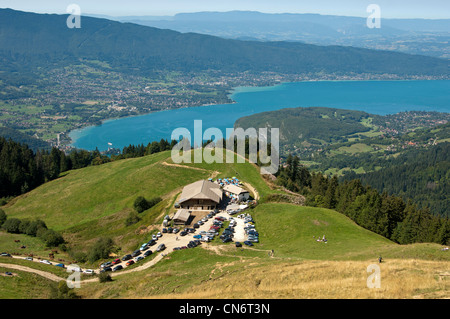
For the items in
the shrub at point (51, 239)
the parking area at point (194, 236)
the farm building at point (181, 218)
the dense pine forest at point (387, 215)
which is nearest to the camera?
the parking area at point (194, 236)

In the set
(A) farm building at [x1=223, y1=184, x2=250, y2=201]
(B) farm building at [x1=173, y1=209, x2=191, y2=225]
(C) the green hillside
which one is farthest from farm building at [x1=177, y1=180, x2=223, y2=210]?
(C) the green hillside

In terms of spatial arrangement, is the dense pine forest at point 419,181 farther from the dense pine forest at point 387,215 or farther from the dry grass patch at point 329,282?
the dry grass patch at point 329,282

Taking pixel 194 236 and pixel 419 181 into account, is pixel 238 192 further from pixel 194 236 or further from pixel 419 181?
pixel 419 181

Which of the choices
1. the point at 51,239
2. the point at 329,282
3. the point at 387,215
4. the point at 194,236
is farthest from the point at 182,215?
the point at 387,215

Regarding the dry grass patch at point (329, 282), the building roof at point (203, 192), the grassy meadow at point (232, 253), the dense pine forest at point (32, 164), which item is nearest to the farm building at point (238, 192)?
the building roof at point (203, 192)
